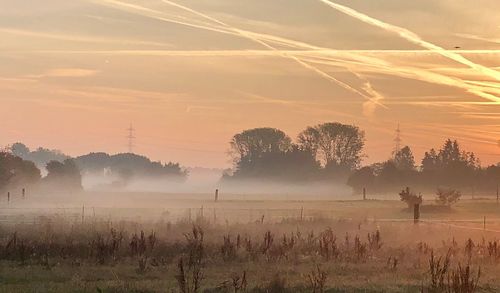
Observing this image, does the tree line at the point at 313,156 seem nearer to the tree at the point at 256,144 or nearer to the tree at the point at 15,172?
the tree at the point at 256,144

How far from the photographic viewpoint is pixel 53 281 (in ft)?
58.5

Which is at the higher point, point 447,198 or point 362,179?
point 362,179

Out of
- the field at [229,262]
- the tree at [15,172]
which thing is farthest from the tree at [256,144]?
the field at [229,262]

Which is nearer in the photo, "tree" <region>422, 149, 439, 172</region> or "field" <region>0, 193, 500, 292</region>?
"field" <region>0, 193, 500, 292</region>

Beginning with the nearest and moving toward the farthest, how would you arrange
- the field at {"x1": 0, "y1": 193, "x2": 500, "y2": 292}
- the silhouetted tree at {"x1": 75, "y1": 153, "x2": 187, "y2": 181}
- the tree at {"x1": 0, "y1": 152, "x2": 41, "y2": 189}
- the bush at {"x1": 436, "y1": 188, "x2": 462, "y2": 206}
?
the field at {"x1": 0, "y1": 193, "x2": 500, "y2": 292}, the bush at {"x1": 436, "y1": 188, "x2": 462, "y2": 206}, the tree at {"x1": 0, "y1": 152, "x2": 41, "y2": 189}, the silhouetted tree at {"x1": 75, "y1": 153, "x2": 187, "y2": 181}

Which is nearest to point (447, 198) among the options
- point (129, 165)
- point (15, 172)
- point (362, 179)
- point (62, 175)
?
point (362, 179)

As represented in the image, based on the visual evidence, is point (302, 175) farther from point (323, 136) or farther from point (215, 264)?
point (215, 264)

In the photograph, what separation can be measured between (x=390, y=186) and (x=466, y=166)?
59.7 ft

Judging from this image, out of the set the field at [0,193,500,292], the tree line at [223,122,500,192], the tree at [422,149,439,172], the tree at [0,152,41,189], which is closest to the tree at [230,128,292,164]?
the tree line at [223,122,500,192]

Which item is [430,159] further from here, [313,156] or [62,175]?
[62,175]

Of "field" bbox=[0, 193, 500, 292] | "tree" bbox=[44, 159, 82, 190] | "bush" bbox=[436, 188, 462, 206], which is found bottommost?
"field" bbox=[0, 193, 500, 292]

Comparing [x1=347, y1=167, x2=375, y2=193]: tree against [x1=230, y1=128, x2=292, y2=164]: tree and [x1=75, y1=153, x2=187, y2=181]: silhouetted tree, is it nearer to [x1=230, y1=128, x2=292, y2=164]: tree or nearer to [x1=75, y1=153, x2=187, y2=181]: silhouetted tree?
[x1=230, y1=128, x2=292, y2=164]: tree

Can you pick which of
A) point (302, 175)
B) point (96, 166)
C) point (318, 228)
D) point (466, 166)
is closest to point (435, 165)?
point (466, 166)

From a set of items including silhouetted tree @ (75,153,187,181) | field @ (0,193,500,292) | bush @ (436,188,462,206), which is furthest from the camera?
silhouetted tree @ (75,153,187,181)
